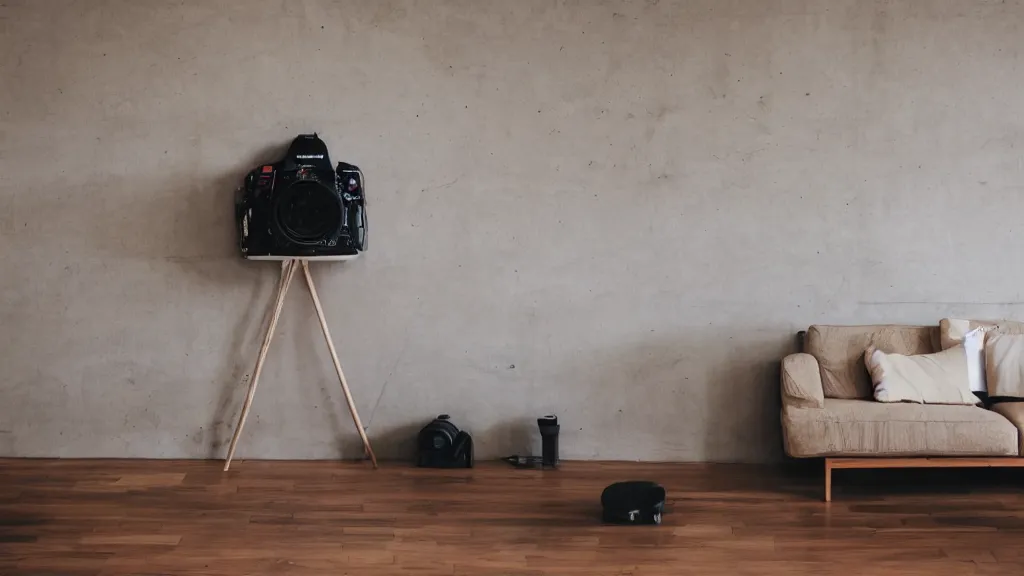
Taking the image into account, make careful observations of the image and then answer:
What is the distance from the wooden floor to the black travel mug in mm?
109

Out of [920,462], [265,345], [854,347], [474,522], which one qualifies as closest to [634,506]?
[474,522]

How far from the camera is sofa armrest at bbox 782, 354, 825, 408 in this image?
4.55 m

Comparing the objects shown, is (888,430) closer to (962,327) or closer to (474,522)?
(962,327)

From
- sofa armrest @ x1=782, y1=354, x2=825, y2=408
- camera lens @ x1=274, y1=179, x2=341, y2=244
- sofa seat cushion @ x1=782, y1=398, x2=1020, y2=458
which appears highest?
camera lens @ x1=274, y1=179, x2=341, y2=244

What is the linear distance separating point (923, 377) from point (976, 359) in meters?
0.32

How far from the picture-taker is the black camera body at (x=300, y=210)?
480cm

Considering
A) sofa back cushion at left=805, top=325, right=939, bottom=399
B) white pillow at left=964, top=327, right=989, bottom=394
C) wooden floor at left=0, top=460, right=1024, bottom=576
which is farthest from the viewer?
sofa back cushion at left=805, top=325, right=939, bottom=399

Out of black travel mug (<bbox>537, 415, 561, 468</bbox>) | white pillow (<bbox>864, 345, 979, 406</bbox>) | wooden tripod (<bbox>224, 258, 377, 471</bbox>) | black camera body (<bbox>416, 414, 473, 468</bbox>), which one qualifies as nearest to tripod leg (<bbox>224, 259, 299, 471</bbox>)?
wooden tripod (<bbox>224, 258, 377, 471</bbox>)

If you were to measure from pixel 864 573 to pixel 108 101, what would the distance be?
13.8ft

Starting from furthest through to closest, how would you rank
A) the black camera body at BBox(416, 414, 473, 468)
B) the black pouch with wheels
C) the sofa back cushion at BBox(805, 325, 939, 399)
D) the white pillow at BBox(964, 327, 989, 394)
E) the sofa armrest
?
the black camera body at BBox(416, 414, 473, 468) → the sofa back cushion at BBox(805, 325, 939, 399) → the white pillow at BBox(964, 327, 989, 394) → the sofa armrest → the black pouch with wheels

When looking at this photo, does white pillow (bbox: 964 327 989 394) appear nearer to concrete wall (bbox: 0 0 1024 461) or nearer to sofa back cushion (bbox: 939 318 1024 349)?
sofa back cushion (bbox: 939 318 1024 349)

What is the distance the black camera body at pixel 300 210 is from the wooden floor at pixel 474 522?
1.11 m

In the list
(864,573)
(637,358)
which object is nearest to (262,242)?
(637,358)

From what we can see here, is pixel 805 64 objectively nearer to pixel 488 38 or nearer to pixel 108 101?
pixel 488 38
